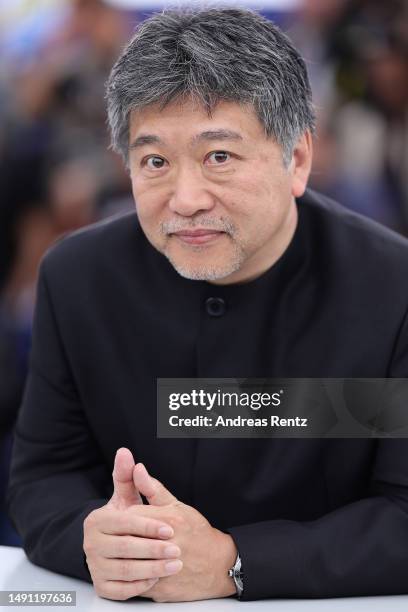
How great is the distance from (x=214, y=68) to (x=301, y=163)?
0.90 feet

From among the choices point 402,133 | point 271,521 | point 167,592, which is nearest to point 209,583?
point 167,592

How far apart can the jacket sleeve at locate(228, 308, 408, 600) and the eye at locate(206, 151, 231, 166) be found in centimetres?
55

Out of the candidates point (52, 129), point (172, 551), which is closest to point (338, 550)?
point (172, 551)

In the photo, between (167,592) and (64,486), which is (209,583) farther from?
(64,486)

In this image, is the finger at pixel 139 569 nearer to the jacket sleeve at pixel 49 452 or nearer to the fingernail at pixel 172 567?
the fingernail at pixel 172 567

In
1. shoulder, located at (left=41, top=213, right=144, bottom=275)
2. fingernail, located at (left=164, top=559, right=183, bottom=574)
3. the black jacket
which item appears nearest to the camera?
fingernail, located at (left=164, top=559, right=183, bottom=574)

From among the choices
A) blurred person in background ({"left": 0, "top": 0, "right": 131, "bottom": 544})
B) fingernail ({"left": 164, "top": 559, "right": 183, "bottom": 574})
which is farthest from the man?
blurred person in background ({"left": 0, "top": 0, "right": 131, "bottom": 544})

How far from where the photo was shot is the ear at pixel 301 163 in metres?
1.68

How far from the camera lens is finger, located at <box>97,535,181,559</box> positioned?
54.7 inches

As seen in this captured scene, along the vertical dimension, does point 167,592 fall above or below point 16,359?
below

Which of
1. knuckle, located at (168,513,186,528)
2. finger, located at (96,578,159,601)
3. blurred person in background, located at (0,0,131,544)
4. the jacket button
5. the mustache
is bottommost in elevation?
finger, located at (96,578,159,601)

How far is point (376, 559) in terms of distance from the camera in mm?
1458

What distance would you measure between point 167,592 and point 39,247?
2102 millimetres

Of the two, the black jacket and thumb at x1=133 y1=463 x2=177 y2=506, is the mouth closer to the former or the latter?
the black jacket
